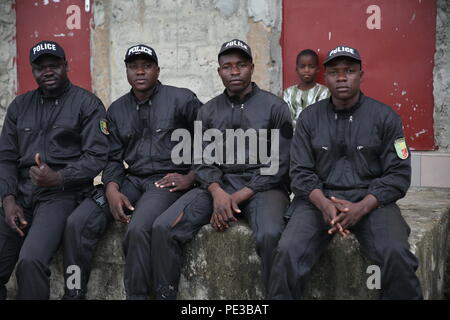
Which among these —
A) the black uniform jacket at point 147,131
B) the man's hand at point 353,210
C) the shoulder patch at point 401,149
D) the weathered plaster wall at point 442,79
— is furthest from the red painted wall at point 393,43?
the man's hand at point 353,210

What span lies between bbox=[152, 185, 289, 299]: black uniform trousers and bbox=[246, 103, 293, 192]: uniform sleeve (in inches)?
2.3

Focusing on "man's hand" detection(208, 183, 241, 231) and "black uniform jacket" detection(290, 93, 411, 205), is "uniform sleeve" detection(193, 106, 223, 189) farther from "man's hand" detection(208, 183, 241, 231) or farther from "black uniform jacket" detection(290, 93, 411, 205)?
"black uniform jacket" detection(290, 93, 411, 205)

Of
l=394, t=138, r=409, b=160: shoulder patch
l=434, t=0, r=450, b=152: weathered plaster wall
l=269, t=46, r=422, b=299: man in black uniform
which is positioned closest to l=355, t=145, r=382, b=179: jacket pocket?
l=269, t=46, r=422, b=299: man in black uniform

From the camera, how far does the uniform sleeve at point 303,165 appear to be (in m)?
3.09

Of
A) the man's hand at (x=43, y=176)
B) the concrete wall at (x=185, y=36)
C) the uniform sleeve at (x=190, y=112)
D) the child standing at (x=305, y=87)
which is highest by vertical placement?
the concrete wall at (x=185, y=36)

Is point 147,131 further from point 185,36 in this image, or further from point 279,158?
point 185,36

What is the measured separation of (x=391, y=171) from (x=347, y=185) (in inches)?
10.0

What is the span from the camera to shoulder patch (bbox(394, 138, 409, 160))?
9.69ft

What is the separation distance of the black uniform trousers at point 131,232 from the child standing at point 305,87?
2.00 metres

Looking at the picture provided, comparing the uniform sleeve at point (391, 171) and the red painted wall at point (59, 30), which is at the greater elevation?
the red painted wall at point (59, 30)

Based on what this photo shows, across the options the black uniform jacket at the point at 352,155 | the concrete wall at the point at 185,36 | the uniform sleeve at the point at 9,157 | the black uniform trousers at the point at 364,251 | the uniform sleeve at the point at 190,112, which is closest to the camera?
the black uniform trousers at the point at 364,251

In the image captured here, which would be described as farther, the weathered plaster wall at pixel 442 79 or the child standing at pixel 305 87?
the child standing at pixel 305 87

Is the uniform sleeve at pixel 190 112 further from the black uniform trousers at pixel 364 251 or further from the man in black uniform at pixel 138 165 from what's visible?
A: the black uniform trousers at pixel 364 251
